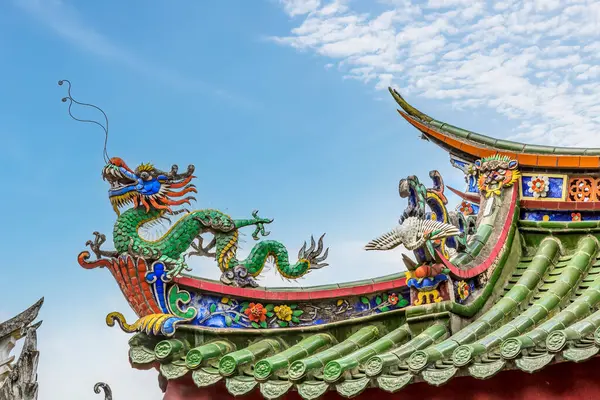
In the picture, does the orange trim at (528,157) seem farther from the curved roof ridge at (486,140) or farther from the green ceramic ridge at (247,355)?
the green ceramic ridge at (247,355)

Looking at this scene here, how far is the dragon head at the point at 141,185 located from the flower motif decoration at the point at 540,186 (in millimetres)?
3583

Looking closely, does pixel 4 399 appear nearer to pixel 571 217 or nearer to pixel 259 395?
pixel 259 395

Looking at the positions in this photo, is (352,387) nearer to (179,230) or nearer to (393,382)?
(393,382)

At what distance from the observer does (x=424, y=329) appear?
33.5 ft

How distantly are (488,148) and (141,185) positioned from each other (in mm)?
3631

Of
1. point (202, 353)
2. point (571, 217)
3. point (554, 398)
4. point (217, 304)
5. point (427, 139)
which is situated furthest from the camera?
point (427, 139)

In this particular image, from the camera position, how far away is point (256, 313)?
10.8 metres

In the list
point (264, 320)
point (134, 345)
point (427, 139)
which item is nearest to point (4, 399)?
point (134, 345)

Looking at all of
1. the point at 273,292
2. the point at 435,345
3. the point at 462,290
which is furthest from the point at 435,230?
the point at 273,292

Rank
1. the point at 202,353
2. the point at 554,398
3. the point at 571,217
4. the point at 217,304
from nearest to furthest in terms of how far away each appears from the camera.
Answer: the point at 554,398 < the point at 202,353 < the point at 217,304 < the point at 571,217

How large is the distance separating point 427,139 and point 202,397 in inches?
161

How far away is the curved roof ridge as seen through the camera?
459 inches

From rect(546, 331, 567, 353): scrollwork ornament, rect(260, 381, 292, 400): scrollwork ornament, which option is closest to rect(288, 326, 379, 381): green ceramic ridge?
rect(260, 381, 292, 400): scrollwork ornament

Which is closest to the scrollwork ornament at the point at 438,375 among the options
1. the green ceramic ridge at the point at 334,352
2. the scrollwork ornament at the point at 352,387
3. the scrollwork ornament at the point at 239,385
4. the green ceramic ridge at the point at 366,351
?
the scrollwork ornament at the point at 352,387
